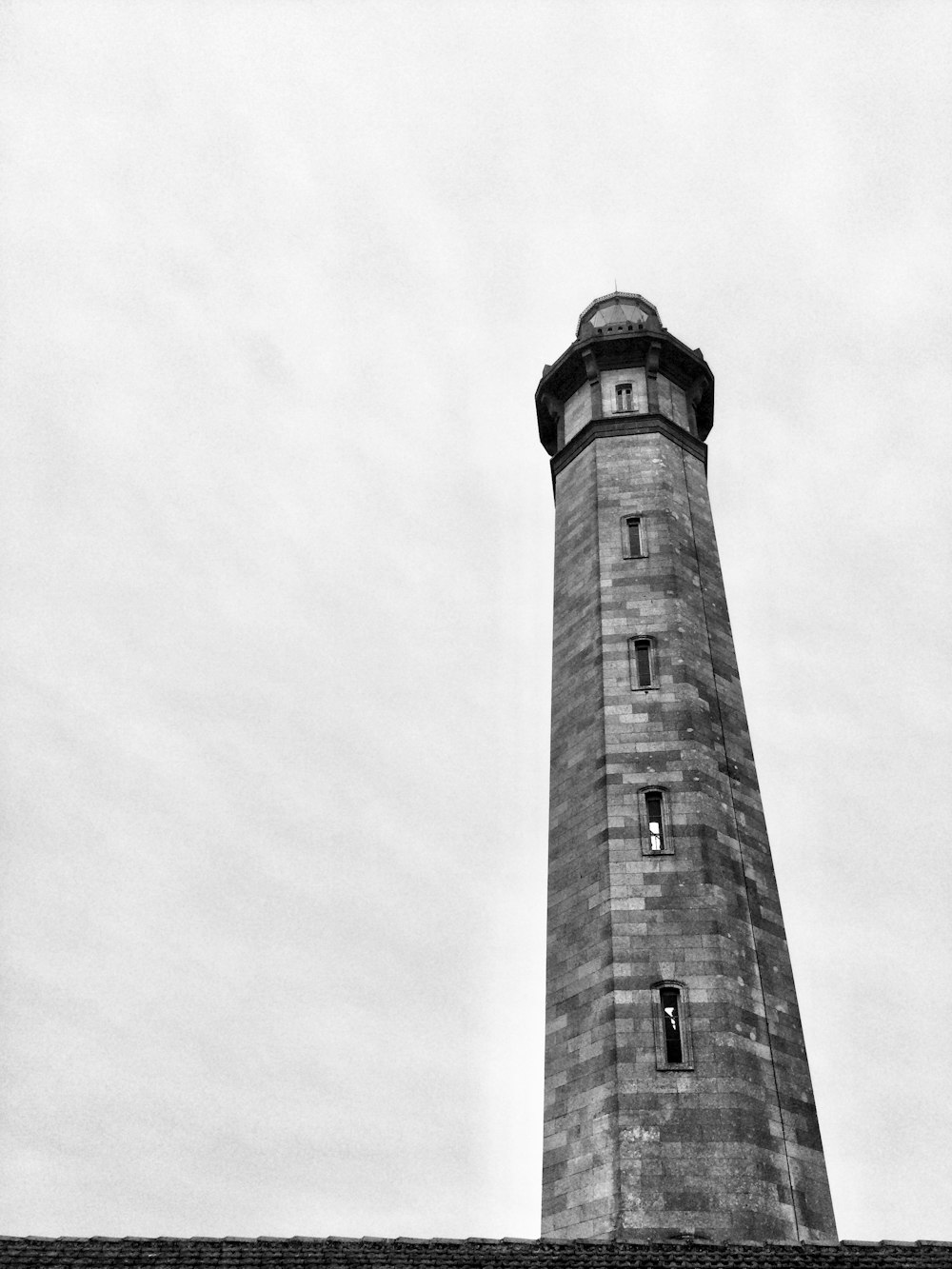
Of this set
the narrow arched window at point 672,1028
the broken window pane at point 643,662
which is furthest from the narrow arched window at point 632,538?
the narrow arched window at point 672,1028

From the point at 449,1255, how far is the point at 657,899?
30.4 feet

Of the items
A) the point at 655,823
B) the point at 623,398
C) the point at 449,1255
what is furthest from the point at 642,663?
the point at 449,1255

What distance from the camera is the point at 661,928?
2539cm

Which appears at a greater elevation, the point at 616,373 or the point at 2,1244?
the point at 616,373

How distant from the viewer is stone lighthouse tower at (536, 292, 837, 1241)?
2255 centimetres

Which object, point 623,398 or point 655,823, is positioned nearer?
point 655,823

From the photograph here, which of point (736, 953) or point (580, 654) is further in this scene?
point (580, 654)

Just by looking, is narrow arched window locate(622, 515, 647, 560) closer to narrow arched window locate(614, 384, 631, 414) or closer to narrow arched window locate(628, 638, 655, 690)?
narrow arched window locate(628, 638, 655, 690)

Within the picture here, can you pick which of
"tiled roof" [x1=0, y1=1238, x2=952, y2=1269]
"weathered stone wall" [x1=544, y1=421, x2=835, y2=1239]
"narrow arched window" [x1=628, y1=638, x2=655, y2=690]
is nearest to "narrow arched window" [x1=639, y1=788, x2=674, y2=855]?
"weathered stone wall" [x1=544, y1=421, x2=835, y2=1239]

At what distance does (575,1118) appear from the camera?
24.0 metres

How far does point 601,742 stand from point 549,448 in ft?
47.8

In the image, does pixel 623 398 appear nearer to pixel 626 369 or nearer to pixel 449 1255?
pixel 626 369

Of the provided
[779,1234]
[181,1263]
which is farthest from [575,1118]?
[181,1263]

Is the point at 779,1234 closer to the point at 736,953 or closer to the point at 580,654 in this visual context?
the point at 736,953
